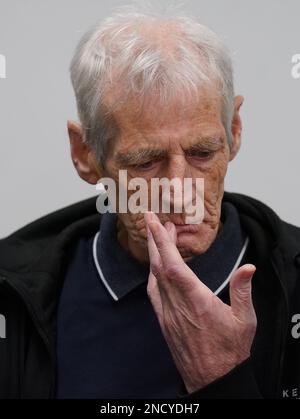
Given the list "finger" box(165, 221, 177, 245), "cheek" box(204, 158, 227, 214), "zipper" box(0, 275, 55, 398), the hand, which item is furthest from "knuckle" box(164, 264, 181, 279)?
"zipper" box(0, 275, 55, 398)

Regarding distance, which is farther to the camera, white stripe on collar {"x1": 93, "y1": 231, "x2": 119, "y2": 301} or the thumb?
white stripe on collar {"x1": 93, "y1": 231, "x2": 119, "y2": 301}

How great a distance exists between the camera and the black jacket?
1.79 meters

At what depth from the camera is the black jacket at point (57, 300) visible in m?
1.79

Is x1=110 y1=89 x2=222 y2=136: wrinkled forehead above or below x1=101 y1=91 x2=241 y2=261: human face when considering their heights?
above

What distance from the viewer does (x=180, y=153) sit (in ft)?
5.77

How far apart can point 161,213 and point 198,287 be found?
23 cm

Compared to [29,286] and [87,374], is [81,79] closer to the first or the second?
[29,286]

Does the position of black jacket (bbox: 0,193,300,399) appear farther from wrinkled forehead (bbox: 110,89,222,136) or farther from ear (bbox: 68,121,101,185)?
wrinkled forehead (bbox: 110,89,222,136)

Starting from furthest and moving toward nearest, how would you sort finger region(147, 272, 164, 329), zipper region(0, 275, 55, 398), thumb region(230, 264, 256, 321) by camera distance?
1. zipper region(0, 275, 55, 398)
2. finger region(147, 272, 164, 329)
3. thumb region(230, 264, 256, 321)

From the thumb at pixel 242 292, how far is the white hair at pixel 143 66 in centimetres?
34

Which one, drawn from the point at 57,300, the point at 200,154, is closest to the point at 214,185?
the point at 200,154

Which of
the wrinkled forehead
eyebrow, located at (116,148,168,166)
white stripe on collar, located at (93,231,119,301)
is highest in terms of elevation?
the wrinkled forehead

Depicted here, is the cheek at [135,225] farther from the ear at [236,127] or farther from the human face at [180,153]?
the ear at [236,127]

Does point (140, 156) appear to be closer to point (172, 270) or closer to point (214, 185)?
point (214, 185)
